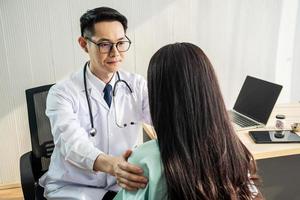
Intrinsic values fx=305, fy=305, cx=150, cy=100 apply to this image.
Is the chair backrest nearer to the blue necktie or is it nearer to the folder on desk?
the blue necktie

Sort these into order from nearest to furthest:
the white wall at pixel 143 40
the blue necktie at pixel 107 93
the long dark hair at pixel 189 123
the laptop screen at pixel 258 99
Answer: the long dark hair at pixel 189 123
the blue necktie at pixel 107 93
the laptop screen at pixel 258 99
the white wall at pixel 143 40

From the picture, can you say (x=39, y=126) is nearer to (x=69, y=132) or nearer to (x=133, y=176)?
(x=69, y=132)

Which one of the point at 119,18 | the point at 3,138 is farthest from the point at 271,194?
the point at 3,138

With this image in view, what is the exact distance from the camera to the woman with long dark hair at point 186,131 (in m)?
0.81

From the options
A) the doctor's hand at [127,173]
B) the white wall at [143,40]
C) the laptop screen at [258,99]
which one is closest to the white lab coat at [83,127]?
the doctor's hand at [127,173]

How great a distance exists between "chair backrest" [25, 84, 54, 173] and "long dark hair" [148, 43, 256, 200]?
2.88 ft

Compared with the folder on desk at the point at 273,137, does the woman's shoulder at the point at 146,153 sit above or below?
above

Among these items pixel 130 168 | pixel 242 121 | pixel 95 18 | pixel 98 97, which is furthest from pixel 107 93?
pixel 242 121

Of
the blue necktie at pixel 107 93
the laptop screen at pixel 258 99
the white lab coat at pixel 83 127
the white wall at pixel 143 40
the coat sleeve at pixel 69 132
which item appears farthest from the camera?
the white wall at pixel 143 40

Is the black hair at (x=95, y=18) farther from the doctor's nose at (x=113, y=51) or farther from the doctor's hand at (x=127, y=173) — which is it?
the doctor's hand at (x=127, y=173)

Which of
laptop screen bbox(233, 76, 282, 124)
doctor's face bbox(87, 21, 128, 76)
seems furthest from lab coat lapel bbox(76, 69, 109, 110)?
laptop screen bbox(233, 76, 282, 124)

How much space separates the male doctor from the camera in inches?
49.6

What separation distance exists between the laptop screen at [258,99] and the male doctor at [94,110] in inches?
30.3

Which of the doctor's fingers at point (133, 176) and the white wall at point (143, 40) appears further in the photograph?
the white wall at point (143, 40)
